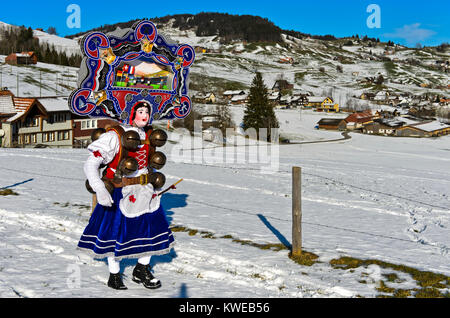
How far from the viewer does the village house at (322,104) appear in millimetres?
132250

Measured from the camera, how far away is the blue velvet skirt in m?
5.66

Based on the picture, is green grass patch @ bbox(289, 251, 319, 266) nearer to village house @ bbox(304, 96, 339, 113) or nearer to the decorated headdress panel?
the decorated headdress panel

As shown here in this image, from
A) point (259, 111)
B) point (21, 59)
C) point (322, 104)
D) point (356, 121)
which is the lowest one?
point (356, 121)

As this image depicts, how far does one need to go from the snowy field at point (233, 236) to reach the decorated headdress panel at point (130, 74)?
289cm

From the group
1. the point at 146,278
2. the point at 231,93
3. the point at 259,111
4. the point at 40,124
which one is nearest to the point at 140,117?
the point at 146,278

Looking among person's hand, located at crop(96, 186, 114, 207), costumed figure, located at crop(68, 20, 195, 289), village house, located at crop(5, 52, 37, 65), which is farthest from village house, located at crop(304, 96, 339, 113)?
person's hand, located at crop(96, 186, 114, 207)

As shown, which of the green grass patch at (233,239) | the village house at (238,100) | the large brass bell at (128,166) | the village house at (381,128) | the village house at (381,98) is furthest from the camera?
the village house at (381,98)

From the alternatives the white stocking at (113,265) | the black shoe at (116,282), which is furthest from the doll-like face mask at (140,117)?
the black shoe at (116,282)

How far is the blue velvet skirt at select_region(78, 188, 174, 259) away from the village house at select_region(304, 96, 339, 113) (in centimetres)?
12877

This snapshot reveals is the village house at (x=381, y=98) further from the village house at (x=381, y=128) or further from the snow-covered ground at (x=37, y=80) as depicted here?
the snow-covered ground at (x=37, y=80)

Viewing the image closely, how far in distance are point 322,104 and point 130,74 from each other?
449 ft

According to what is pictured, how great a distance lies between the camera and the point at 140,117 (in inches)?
236

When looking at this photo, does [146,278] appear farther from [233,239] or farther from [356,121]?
[356,121]
